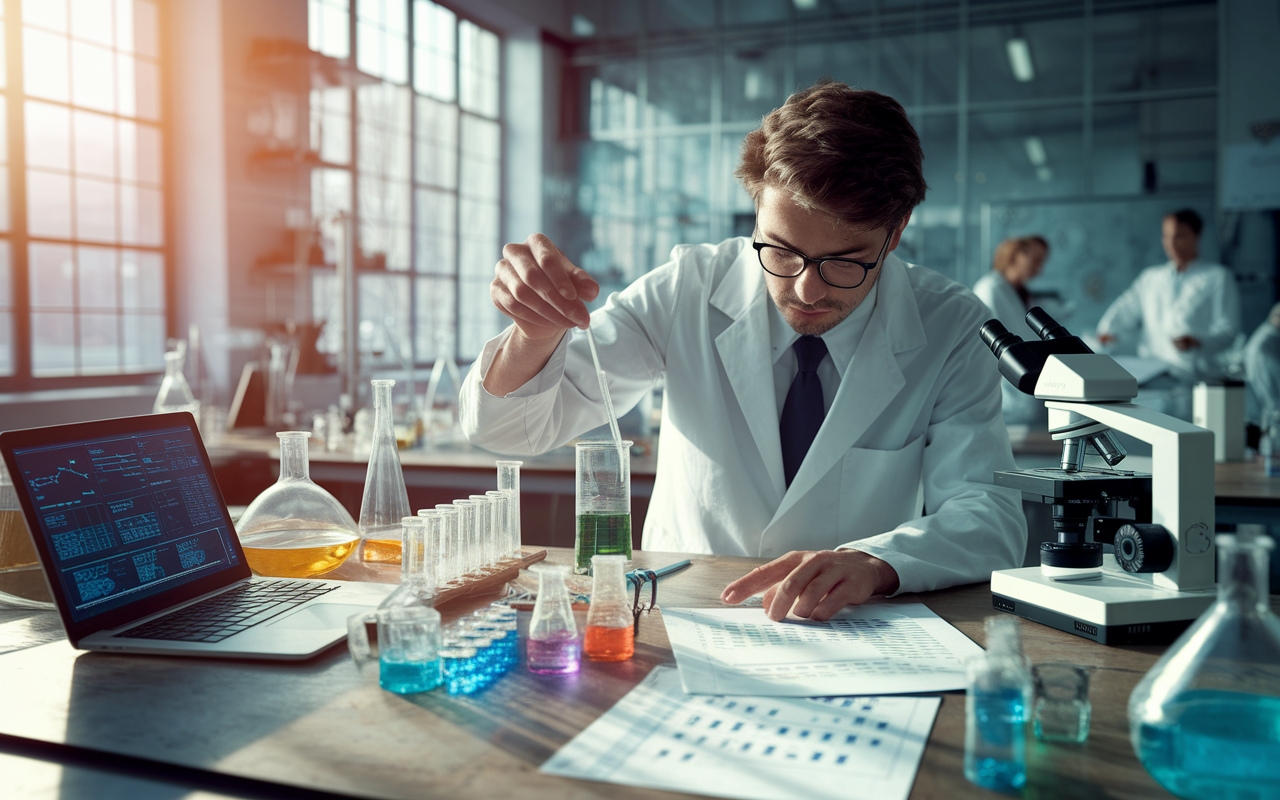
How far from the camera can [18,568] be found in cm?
126

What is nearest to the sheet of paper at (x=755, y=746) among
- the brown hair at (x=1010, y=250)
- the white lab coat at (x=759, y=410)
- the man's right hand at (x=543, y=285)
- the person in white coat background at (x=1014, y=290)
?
the man's right hand at (x=543, y=285)

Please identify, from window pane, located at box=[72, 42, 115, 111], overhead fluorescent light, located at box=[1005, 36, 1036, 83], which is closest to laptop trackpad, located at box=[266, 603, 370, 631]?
window pane, located at box=[72, 42, 115, 111]

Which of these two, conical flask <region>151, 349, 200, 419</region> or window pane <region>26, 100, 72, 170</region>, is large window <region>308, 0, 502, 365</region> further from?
conical flask <region>151, 349, 200, 419</region>

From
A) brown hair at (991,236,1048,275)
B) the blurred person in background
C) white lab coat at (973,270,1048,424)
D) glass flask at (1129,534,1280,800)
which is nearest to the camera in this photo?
glass flask at (1129,534,1280,800)

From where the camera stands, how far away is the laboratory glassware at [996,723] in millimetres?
709

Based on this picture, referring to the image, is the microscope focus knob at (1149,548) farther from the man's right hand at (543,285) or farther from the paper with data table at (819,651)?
the man's right hand at (543,285)

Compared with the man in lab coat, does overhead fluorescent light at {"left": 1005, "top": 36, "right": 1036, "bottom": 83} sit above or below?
above

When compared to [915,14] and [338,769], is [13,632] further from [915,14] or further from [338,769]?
[915,14]

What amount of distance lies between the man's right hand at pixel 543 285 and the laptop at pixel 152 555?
43 cm

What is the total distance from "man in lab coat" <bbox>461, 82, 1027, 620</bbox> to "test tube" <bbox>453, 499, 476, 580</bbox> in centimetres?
29

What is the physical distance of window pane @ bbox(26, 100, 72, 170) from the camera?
4762 mm

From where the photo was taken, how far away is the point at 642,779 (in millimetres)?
720

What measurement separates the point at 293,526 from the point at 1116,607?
1.07 m

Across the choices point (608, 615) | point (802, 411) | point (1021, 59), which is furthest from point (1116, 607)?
point (1021, 59)
